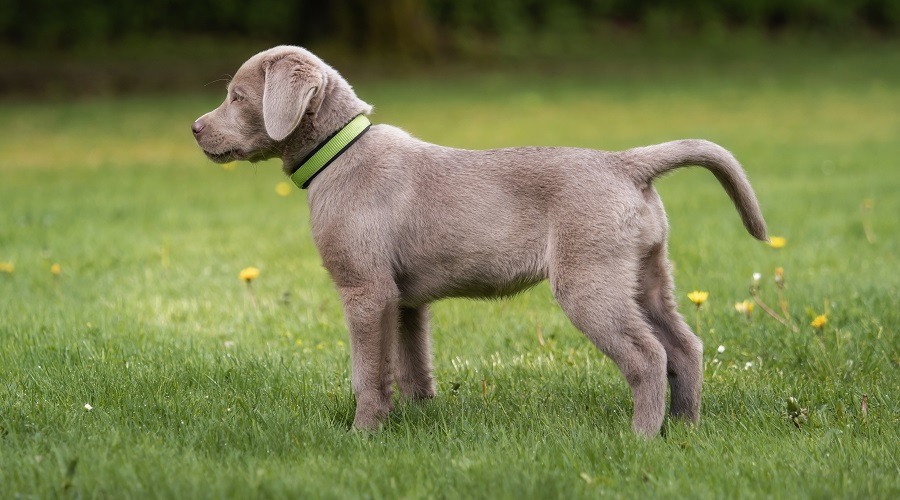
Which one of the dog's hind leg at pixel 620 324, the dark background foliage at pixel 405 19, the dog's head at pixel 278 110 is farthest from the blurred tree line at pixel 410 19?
the dog's hind leg at pixel 620 324

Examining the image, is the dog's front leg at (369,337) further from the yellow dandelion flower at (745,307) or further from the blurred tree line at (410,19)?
the blurred tree line at (410,19)

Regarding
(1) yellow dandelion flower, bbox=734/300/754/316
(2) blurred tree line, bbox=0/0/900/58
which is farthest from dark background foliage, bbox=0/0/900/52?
(1) yellow dandelion flower, bbox=734/300/754/316

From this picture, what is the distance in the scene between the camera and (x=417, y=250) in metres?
4.03

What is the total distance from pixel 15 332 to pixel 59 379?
977 mm

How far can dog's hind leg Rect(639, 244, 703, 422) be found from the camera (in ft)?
13.3

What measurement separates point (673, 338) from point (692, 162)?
68 centimetres

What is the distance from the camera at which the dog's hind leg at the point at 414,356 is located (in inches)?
173

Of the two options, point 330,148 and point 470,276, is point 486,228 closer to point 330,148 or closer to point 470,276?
point 470,276

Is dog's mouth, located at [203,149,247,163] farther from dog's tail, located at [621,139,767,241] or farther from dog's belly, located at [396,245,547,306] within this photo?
dog's tail, located at [621,139,767,241]

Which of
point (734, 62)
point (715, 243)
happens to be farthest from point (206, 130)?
point (734, 62)

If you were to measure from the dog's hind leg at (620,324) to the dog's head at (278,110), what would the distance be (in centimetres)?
114

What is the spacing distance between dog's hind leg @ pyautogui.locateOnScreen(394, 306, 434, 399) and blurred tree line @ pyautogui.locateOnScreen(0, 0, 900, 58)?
17.1 m

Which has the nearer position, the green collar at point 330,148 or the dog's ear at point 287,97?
the dog's ear at point 287,97

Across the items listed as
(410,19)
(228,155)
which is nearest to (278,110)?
(228,155)
